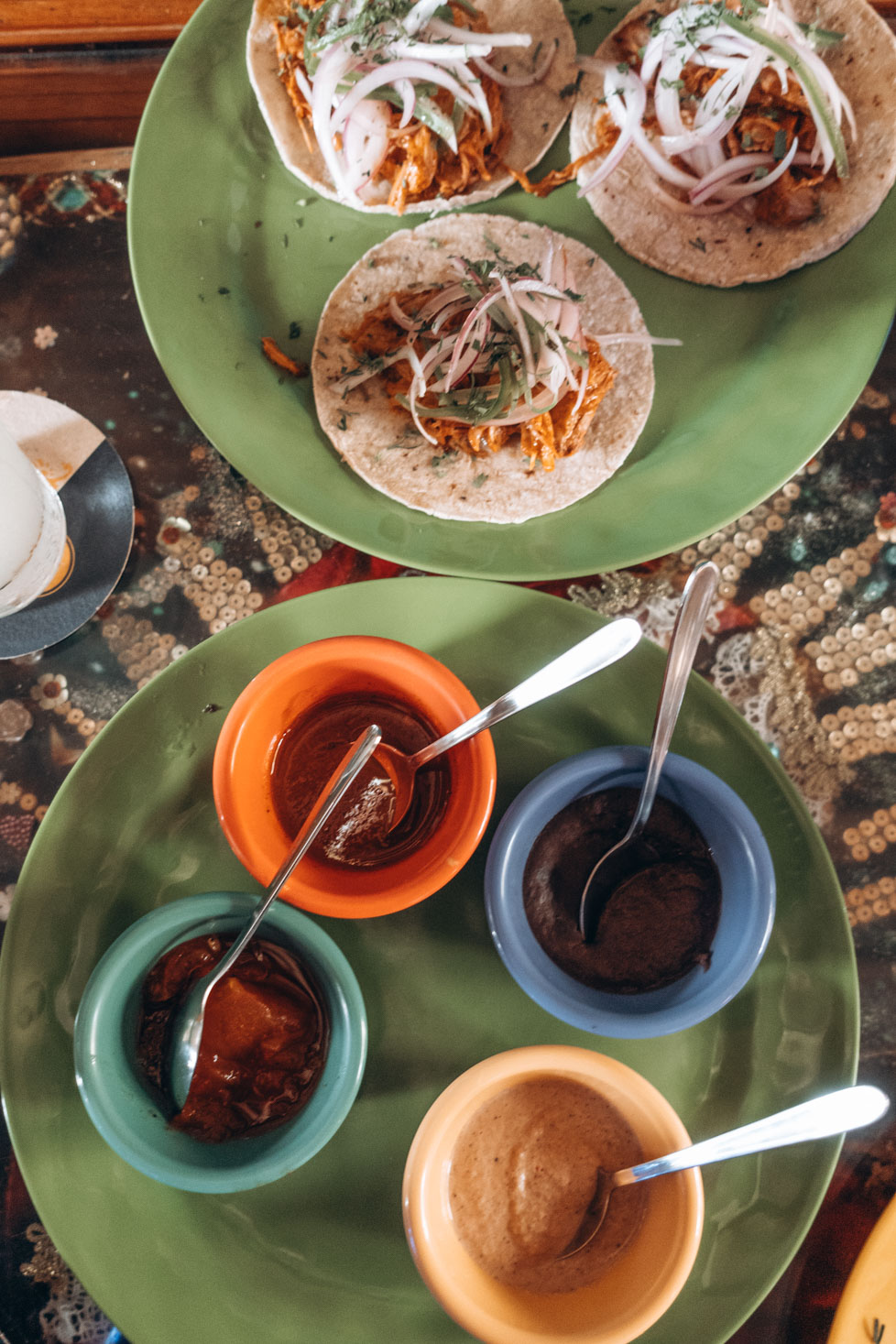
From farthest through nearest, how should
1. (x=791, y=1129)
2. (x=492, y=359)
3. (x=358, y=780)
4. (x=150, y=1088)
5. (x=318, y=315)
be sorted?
(x=318, y=315) < (x=492, y=359) < (x=358, y=780) < (x=150, y=1088) < (x=791, y=1129)

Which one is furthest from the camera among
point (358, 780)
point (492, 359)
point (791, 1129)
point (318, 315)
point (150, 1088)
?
point (318, 315)

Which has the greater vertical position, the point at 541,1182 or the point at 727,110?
the point at 727,110

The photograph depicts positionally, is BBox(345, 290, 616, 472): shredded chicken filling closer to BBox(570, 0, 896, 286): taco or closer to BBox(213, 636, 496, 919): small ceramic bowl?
BBox(570, 0, 896, 286): taco

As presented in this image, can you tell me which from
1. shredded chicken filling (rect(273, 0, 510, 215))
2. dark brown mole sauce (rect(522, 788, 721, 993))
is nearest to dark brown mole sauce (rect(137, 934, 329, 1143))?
dark brown mole sauce (rect(522, 788, 721, 993))

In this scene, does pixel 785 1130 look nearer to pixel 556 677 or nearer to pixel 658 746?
pixel 658 746

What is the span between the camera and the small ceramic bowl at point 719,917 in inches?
55.6

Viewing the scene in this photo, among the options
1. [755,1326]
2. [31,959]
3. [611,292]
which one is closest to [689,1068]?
[755,1326]

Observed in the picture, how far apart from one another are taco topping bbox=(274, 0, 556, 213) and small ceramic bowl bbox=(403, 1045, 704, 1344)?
1.74m

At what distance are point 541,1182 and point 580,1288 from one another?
162 mm

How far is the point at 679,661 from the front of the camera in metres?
1.44

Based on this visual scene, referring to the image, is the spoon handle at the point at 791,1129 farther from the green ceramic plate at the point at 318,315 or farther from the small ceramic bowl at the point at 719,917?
the green ceramic plate at the point at 318,315

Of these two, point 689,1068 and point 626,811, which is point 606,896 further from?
point 689,1068

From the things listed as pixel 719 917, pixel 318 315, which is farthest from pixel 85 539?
pixel 719 917

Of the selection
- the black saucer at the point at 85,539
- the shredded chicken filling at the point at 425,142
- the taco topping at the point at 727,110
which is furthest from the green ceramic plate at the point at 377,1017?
the taco topping at the point at 727,110
